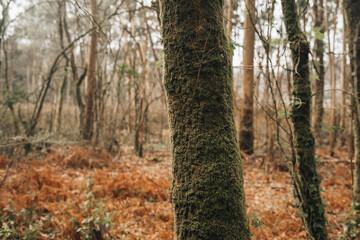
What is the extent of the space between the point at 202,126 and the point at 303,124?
5.40 feet

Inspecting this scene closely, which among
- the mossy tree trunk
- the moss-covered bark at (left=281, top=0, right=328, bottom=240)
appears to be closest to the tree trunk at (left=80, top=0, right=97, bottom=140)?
the moss-covered bark at (left=281, top=0, right=328, bottom=240)

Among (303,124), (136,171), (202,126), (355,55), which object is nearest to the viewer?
(202,126)

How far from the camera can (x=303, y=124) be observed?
7.74ft

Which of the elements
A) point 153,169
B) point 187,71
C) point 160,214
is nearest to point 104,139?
point 153,169

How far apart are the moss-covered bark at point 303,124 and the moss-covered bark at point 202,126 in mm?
1383

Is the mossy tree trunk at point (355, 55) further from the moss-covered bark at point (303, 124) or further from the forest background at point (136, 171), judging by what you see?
the moss-covered bark at point (303, 124)

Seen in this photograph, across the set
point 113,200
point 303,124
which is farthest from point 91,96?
point 303,124

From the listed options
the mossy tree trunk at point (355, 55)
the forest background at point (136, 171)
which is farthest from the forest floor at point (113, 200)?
the mossy tree trunk at point (355, 55)

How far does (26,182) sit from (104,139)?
3728mm

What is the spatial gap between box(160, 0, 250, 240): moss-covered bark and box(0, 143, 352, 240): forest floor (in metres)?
0.63

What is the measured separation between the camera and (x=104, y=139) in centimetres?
841

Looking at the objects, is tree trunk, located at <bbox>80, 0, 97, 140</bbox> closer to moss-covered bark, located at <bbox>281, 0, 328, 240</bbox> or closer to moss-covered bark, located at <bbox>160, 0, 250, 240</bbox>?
moss-covered bark, located at <bbox>281, 0, 328, 240</bbox>

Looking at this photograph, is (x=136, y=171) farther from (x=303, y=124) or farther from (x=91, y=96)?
(x=303, y=124)

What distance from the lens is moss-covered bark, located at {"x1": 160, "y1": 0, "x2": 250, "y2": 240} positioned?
1.18 metres
